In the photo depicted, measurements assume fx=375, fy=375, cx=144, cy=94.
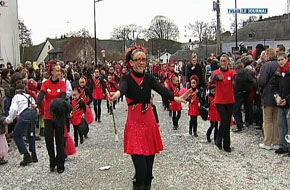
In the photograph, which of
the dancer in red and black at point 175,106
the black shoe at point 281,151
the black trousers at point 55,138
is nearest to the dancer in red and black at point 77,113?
the black trousers at point 55,138

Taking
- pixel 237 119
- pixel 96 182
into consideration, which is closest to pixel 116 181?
pixel 96 182

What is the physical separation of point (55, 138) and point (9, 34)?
16.9 metres

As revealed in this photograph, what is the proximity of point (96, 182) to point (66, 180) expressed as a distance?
0.55m

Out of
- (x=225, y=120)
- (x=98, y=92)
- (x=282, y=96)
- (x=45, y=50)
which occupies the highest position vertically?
(x=45, y=50)

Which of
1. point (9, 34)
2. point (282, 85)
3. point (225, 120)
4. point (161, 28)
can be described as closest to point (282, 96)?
point (282, 85)

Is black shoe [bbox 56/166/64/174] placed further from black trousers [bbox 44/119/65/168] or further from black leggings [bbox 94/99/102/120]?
black leggings [bbox 94/99/102/120]

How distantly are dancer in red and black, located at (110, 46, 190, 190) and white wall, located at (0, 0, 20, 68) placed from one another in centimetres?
1764

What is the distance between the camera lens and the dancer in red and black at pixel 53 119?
6.57 m

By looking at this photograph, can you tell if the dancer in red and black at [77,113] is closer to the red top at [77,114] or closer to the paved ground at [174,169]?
the red top at [77,114]

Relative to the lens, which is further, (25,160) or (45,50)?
(45,50)

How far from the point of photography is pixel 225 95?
7.68 metres

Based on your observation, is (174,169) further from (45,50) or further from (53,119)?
(45,50)

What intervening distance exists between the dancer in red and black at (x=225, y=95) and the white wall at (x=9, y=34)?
1600 cm

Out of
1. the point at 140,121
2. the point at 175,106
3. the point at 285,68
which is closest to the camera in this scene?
the point at 140,121
